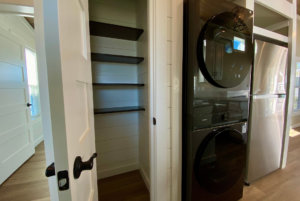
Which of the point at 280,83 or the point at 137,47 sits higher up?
the point at 137,47

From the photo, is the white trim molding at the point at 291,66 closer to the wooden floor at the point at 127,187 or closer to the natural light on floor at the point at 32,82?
the wooden floor at the point at 127,187

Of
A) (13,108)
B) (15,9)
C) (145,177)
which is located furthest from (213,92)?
(13,108)

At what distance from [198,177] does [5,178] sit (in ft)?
8.40

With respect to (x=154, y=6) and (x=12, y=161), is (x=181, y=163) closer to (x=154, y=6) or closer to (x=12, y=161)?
(x=154, y=6)

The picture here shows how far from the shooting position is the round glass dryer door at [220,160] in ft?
3.02

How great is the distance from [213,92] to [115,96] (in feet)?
4.01

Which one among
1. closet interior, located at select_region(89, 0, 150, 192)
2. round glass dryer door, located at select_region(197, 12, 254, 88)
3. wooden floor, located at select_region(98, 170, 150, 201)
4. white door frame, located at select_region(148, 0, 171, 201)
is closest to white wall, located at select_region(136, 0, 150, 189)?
closet interior, located at select_region(89, 0, 150, 192)

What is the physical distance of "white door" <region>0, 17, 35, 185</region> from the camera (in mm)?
1665

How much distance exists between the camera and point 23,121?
2076 millimetres

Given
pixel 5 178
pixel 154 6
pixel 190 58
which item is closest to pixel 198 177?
pixel 190 58

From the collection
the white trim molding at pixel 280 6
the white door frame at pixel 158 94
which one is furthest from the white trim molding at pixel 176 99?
the white trim molding at pixel 280 6

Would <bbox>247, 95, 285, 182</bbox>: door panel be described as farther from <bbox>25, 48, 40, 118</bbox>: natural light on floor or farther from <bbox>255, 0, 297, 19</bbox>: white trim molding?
<bbox>25, 48, 40, 118</bbox>: natural light on floor

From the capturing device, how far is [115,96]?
1.63 m

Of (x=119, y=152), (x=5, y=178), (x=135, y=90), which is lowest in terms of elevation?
(x=5, y=178)
